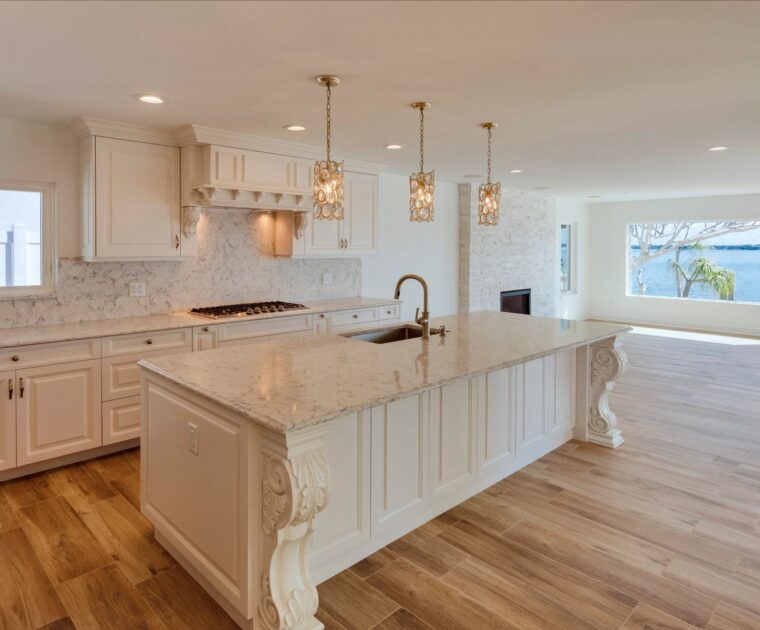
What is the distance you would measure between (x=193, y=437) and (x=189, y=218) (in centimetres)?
254

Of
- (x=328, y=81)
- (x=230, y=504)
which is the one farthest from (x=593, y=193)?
(x=230, y=504)

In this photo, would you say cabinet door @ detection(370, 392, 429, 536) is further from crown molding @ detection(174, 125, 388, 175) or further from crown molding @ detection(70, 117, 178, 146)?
crown molding @ detection(70, 117, 178, 146)

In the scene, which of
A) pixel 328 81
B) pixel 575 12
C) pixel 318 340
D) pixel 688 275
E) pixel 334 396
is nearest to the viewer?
pixel 334 396

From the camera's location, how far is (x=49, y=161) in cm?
384

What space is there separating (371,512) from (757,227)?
970 centimetres

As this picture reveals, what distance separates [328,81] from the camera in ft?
9.32

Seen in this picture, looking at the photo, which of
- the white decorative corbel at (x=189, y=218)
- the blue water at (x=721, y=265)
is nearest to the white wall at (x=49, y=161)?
the white decorative corbel at (x=189, y=218)

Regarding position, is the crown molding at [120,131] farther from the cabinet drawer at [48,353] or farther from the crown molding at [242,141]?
the cabinet drawer at [48,353]

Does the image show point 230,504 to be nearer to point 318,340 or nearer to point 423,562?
point 423,562

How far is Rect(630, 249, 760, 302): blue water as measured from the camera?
9125 mm

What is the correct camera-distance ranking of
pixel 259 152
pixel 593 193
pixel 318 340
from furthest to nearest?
pixel 593 193, pixel 259 152, pixel 318 340

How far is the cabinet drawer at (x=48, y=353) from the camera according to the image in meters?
3.20

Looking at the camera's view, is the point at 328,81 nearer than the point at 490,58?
No

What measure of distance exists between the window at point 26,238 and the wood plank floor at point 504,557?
1372 millimetres
